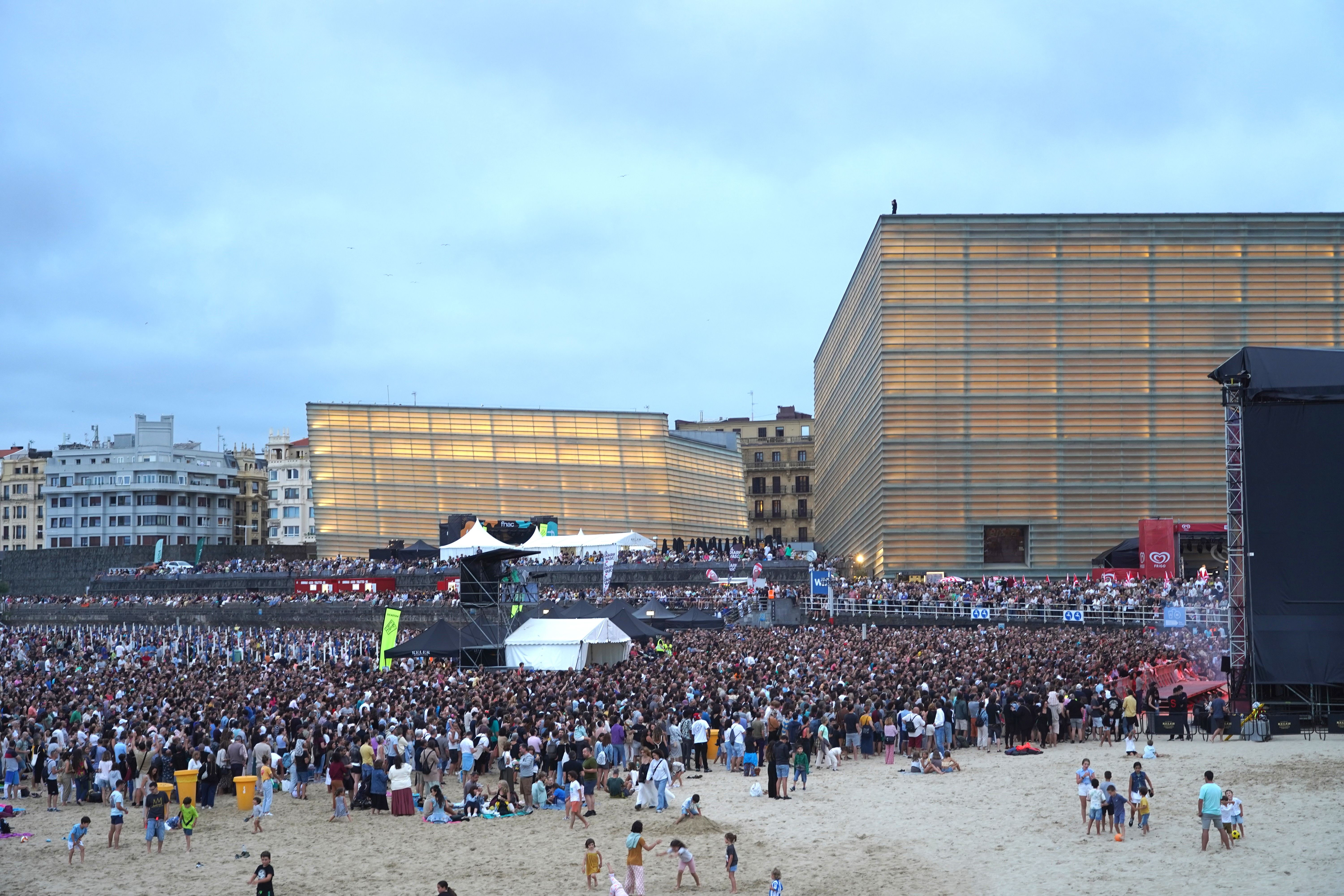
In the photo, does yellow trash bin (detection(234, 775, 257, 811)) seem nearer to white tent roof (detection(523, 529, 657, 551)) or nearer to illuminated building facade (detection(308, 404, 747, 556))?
white tent roof (detection(523, 529, 657, 551))

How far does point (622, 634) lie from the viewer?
37156mm

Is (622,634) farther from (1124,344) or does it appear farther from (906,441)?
(1124,344)

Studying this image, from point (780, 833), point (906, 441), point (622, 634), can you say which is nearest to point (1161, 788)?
point (780, 833)

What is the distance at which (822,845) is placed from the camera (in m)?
19.3

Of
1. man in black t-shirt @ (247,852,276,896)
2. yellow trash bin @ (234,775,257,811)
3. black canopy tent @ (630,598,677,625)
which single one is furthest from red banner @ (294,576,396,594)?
man in black t-shirt @ (247,852,276,896)

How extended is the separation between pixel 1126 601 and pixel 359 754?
32429mm

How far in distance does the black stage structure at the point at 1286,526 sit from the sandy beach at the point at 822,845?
3.88 metres

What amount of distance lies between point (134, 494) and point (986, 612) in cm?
9762

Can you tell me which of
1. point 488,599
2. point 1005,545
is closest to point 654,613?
point 488,599

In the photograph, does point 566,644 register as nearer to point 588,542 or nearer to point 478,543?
point 478,543

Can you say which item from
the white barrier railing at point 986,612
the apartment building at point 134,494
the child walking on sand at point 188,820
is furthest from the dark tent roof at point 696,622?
the apartment building at point 134,494

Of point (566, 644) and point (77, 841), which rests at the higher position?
point (566, 644)

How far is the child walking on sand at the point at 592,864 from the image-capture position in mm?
16969

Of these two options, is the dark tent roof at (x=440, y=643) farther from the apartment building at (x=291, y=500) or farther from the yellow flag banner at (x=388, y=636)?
the apartment building at (x=291, y=500)
